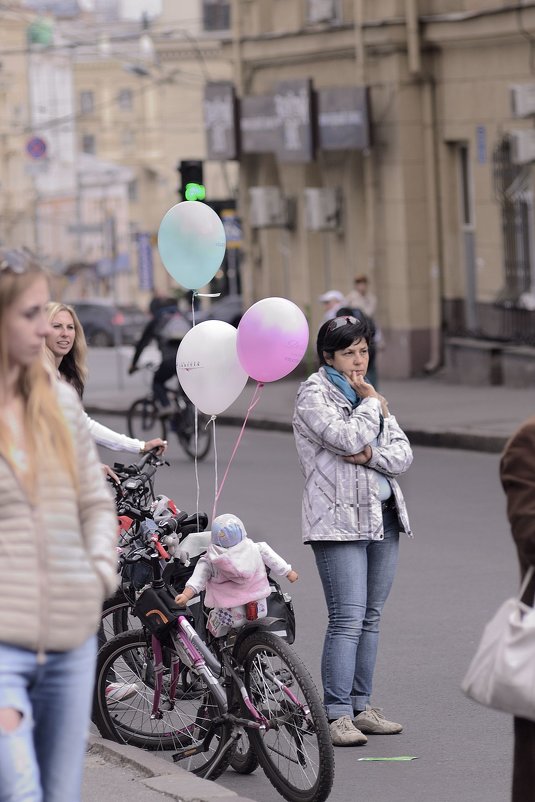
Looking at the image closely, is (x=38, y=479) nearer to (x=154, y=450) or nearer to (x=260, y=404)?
(x=154, y=450)

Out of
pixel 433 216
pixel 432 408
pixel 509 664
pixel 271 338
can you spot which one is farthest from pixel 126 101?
pixel 509 664

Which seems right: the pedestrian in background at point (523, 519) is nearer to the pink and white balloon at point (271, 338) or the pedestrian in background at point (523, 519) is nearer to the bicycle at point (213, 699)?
the bicycle at point (213, 699)

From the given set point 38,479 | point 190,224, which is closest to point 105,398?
point 190,224

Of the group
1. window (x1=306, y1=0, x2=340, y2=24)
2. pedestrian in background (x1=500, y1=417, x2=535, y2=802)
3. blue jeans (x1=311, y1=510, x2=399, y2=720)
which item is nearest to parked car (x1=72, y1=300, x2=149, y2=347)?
window (x1=306, y1=0, x2=340, y2=24)

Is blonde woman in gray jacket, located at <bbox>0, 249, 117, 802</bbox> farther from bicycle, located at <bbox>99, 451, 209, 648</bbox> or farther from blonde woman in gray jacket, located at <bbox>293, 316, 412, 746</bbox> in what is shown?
blonde woman in gray jacket, located at <bbox>293, 316, 412, 746</bbox>

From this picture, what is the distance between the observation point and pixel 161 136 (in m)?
90.9

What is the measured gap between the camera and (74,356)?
306 inches

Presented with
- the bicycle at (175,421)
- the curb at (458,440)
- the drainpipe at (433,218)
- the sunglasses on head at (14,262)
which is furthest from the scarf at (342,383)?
the drainpipe at (433,218)

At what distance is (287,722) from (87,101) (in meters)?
93.7

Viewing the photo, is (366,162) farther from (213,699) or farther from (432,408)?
(213,699)

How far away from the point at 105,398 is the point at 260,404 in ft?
14.4

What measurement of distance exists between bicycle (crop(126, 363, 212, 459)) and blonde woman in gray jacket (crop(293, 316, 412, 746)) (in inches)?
396

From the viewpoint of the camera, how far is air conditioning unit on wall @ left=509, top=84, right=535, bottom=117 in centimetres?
2309

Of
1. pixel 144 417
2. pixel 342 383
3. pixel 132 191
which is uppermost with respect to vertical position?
pixel 132 191
